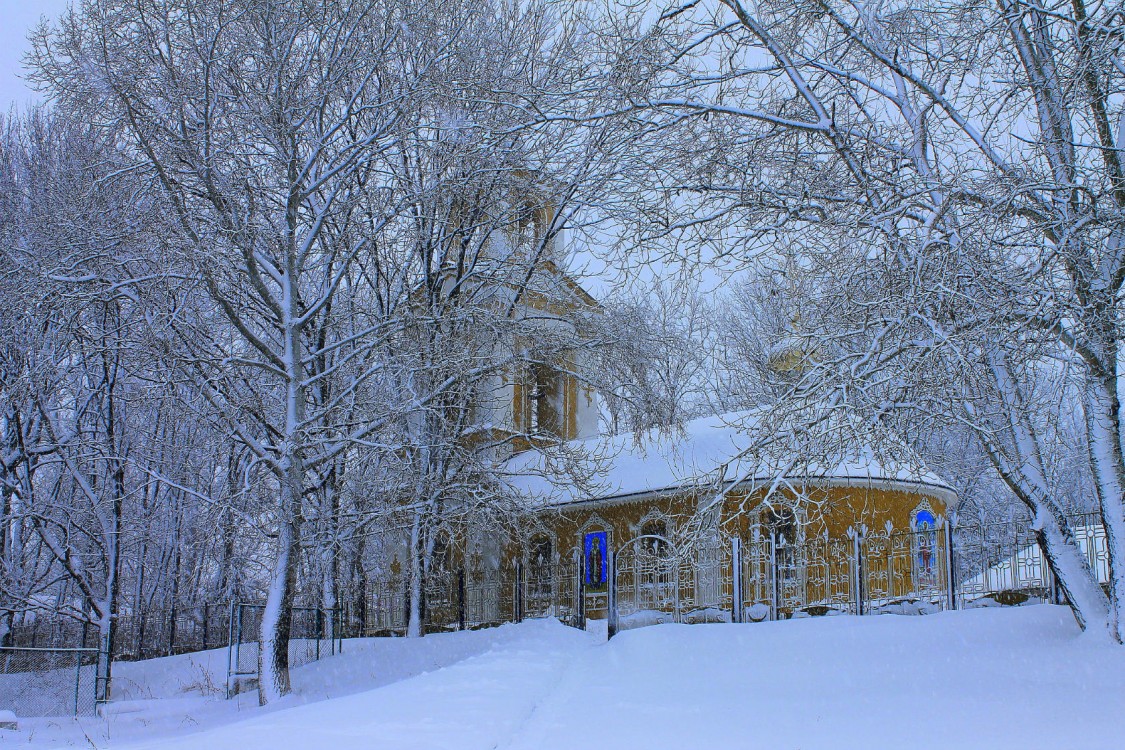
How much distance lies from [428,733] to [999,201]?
5.71 meters

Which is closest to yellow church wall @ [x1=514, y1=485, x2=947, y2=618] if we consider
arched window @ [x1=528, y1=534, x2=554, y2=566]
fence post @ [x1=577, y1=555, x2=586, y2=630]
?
fence post @ [x1=577, y1=555, x2=586, y2=630]

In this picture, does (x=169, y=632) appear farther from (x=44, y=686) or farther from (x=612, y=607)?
(x=612, y=607)

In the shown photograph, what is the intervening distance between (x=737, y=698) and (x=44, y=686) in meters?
14.6

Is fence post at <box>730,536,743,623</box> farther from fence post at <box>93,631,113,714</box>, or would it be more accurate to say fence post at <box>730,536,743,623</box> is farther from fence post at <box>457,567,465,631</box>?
fence post at <box>93,631,113,714</box>

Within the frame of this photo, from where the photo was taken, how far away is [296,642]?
19531 millimetres

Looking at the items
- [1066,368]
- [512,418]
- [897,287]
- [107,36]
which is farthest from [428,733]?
[512,418]

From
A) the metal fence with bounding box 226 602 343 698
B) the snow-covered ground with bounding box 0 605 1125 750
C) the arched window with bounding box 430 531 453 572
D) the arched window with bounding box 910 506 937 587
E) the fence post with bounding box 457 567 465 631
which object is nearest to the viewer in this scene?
the snow-covered ground with bounding box 0 605 1125 750

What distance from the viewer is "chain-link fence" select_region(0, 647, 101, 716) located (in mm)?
15109

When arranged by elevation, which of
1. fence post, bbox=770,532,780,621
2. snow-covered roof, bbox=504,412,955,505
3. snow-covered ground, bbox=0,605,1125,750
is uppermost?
snow-covered roof, bbox=504,412,955,505

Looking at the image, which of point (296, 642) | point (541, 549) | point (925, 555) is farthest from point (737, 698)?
point (541, 549)

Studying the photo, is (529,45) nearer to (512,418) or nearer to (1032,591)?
(512,418)

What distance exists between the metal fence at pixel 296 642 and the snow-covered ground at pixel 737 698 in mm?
1301

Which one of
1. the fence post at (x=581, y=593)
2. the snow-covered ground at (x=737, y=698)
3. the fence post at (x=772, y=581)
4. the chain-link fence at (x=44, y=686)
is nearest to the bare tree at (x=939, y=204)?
the snow-covered ground at (x=737, y=698)

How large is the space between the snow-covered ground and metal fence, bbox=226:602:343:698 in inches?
51.2
